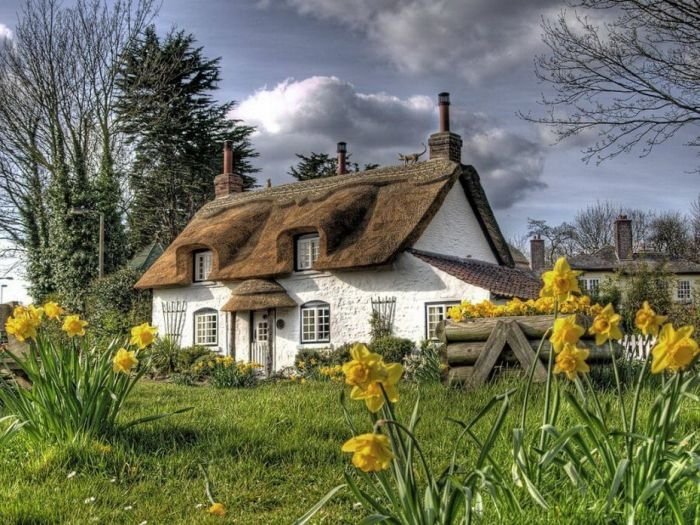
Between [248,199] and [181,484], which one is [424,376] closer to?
[181,484]

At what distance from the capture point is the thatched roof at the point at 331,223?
20.2 meters

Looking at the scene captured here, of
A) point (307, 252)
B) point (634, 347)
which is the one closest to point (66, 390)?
point (634, 347)

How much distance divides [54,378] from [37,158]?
26.2m

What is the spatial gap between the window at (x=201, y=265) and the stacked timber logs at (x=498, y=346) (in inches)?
627

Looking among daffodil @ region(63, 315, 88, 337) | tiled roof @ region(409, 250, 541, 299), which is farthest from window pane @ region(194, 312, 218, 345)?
daffodil @ region(63, 315, 88, 337)

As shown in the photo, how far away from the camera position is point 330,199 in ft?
74.5

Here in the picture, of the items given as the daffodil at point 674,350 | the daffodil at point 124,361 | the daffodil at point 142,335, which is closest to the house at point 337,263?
the daffodil at point 142,335

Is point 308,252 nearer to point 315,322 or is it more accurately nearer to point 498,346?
point 315,322

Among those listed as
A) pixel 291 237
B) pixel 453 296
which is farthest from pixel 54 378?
pixel 291 237

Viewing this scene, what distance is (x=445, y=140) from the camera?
22.4m

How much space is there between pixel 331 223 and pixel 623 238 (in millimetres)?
27694

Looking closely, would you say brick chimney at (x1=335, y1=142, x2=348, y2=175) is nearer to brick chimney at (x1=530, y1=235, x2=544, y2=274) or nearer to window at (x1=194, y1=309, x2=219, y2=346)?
window at (x1=194, y1=309, x2=219, y2=346)

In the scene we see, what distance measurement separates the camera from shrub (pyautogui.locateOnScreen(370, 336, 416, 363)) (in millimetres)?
18312

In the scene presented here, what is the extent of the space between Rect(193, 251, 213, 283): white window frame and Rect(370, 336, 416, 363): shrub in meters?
7.54
